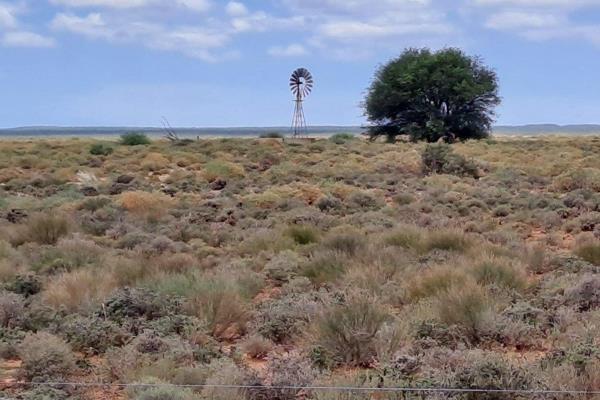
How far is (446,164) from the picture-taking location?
3369cm

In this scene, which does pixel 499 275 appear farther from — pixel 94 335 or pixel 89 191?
pixel 89 191

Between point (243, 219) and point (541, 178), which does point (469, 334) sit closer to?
point (243, 219)

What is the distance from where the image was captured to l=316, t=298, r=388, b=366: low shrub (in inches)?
314

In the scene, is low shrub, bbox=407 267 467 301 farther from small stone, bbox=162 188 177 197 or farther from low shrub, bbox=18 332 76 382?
small stone, bbox=162 188 177 197

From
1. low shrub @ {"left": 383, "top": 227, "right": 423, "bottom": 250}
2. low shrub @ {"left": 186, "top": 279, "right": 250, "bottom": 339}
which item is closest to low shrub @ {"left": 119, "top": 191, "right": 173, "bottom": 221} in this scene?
low shrub @ {"left": 383, "top": 227, "right": 423, "bottom": 250}

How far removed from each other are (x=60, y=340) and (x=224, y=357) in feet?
5.46

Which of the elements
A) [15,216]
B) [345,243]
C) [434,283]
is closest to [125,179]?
[15,216]

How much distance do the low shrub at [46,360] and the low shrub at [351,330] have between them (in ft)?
7.67

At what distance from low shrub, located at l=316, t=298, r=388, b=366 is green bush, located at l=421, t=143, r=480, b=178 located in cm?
2491

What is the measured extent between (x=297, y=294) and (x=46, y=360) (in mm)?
3684

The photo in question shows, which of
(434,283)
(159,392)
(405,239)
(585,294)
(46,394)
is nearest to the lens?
(159,392)

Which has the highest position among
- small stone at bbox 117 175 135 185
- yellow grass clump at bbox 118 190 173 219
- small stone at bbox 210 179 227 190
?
yellow grass clump at bbox 118 190 173 219

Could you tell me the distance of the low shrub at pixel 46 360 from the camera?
759 cm

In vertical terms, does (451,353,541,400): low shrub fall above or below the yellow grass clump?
above
